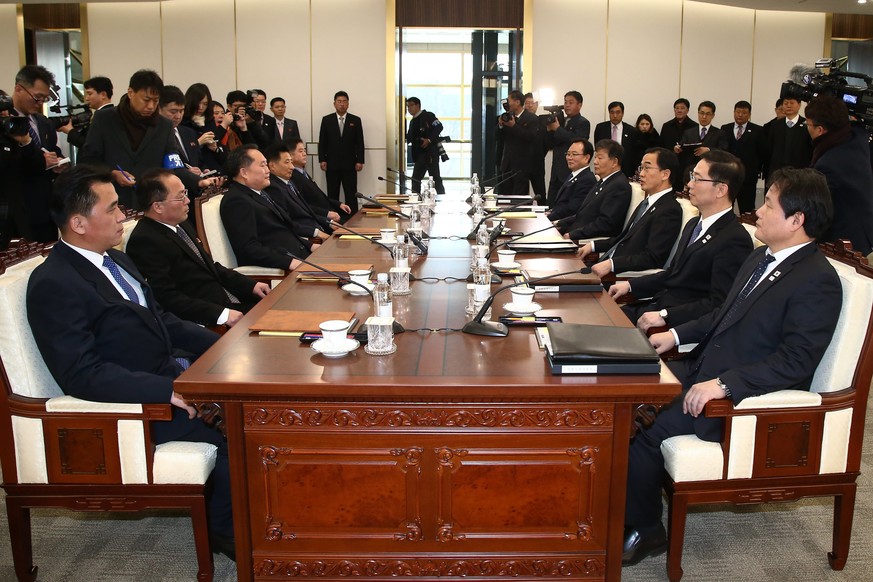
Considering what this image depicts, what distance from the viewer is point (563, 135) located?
27.2 ft

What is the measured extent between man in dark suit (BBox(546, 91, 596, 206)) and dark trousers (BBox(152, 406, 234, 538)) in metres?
5.86

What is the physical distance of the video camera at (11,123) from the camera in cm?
436

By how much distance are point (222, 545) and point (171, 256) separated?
122 cm

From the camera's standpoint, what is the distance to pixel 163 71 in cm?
977

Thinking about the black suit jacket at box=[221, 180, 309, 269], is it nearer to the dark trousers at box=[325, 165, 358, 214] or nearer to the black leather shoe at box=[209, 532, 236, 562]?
the black leather shoe at box=[209, 532, 236, 562]

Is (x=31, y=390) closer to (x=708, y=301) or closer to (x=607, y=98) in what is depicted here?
(x=708, y=301)

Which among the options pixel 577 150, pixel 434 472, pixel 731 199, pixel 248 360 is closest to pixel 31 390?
pixel 248 360

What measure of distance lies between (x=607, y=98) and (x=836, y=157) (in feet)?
19.8

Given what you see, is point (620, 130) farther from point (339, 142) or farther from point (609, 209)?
point (609, 209)

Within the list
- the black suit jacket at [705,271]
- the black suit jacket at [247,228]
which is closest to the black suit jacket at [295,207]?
the black suit jacket at [247,228]

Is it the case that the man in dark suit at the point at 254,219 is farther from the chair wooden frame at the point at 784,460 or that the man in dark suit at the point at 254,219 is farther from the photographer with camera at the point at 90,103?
the chair wooden frame at the point at 784,460

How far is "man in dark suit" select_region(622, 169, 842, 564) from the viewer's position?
2.19m

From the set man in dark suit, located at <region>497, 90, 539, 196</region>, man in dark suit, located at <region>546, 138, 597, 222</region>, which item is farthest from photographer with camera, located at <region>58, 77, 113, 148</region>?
man in dark suit, located at <region>497, 90, 539, 196</region>

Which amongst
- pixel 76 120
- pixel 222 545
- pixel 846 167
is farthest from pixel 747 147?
pixel 222 545
